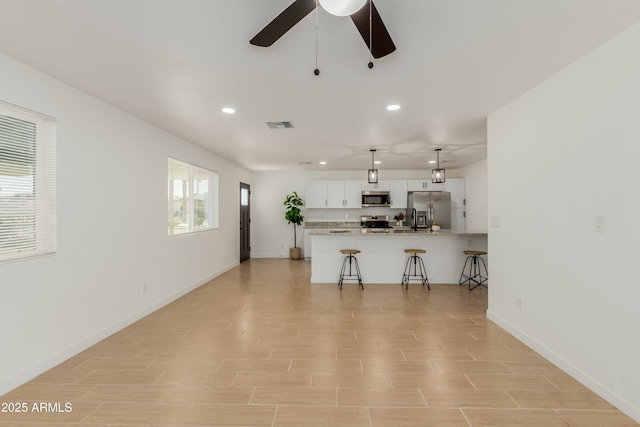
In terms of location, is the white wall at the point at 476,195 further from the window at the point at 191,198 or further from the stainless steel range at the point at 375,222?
the window at the point at 191,198

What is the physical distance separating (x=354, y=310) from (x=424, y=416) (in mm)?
2191

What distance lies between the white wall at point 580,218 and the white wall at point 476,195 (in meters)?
3.94

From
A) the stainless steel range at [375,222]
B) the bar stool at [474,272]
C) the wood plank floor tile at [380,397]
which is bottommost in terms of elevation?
the wood plank floor tile at [380,397]

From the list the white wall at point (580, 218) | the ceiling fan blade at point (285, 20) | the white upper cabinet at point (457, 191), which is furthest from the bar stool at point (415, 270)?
the ceiling fan blade at point (285, 20)

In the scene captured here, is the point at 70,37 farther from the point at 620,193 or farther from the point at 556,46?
the point at 620,193

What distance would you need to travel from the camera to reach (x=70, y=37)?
2.14 metres

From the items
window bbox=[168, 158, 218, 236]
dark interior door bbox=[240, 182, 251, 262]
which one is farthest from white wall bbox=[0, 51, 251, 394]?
Result: dark interior door bbox=[240, 182, 251, 262]

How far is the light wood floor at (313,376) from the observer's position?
2078mm

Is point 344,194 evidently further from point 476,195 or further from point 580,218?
point 580,218

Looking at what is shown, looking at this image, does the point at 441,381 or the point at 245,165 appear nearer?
the point at 441,381

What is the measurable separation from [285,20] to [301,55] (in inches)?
30.8

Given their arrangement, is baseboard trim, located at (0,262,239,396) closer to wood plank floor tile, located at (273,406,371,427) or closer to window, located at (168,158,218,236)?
window, located at (168,158,218,236)

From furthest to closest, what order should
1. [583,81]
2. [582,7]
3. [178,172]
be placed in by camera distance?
1. [178,172]
2. [583,81]
3. [582,7]

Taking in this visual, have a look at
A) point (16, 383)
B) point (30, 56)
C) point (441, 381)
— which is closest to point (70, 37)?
point (30, 56)
